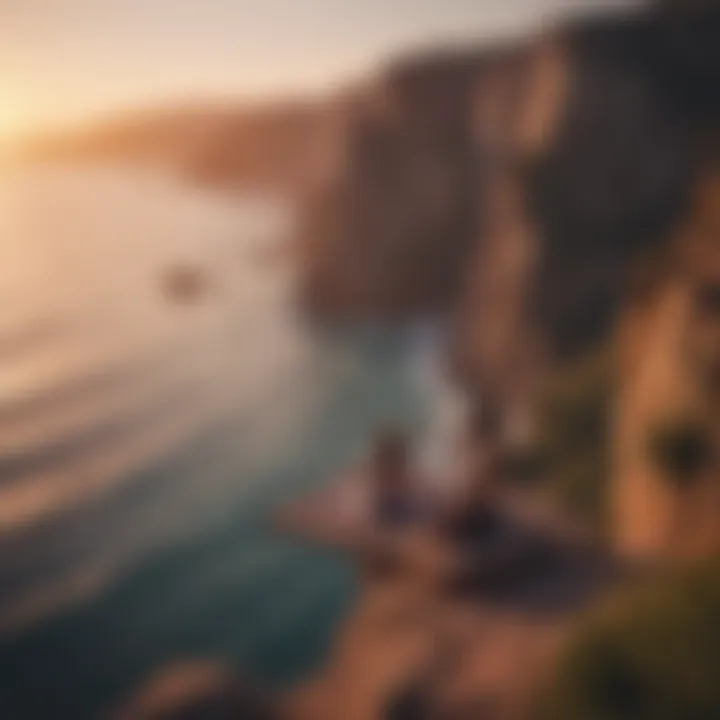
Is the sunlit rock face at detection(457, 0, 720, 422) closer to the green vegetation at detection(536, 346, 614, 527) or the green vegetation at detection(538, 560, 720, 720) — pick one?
the green vegetation at detection(536, 346, 614, 527)

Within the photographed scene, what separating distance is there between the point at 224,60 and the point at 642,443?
101 centimetres

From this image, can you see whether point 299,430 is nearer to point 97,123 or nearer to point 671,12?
point 97,123

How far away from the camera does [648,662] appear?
1.71 m

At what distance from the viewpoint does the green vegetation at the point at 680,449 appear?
1.92 m

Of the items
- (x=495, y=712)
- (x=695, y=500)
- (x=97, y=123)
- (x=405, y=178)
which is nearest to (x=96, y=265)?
(x=97, y=123)

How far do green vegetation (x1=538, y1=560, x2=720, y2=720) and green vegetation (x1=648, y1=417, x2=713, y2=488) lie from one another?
210 mm

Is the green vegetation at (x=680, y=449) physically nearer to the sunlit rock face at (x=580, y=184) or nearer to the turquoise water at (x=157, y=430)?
the sunlit rock face at (x=580, y=184)

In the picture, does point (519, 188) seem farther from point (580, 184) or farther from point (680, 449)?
point (680, 449)

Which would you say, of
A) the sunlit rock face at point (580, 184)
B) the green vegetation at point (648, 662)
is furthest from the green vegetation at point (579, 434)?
the green vegetation at point (648, 662)

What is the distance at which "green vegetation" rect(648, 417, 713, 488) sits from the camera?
192cm

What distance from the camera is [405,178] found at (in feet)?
6.64

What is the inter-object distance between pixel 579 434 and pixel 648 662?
1.44 feet

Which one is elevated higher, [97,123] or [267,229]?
[97,123]

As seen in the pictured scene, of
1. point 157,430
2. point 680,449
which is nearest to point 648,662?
point 680,449
